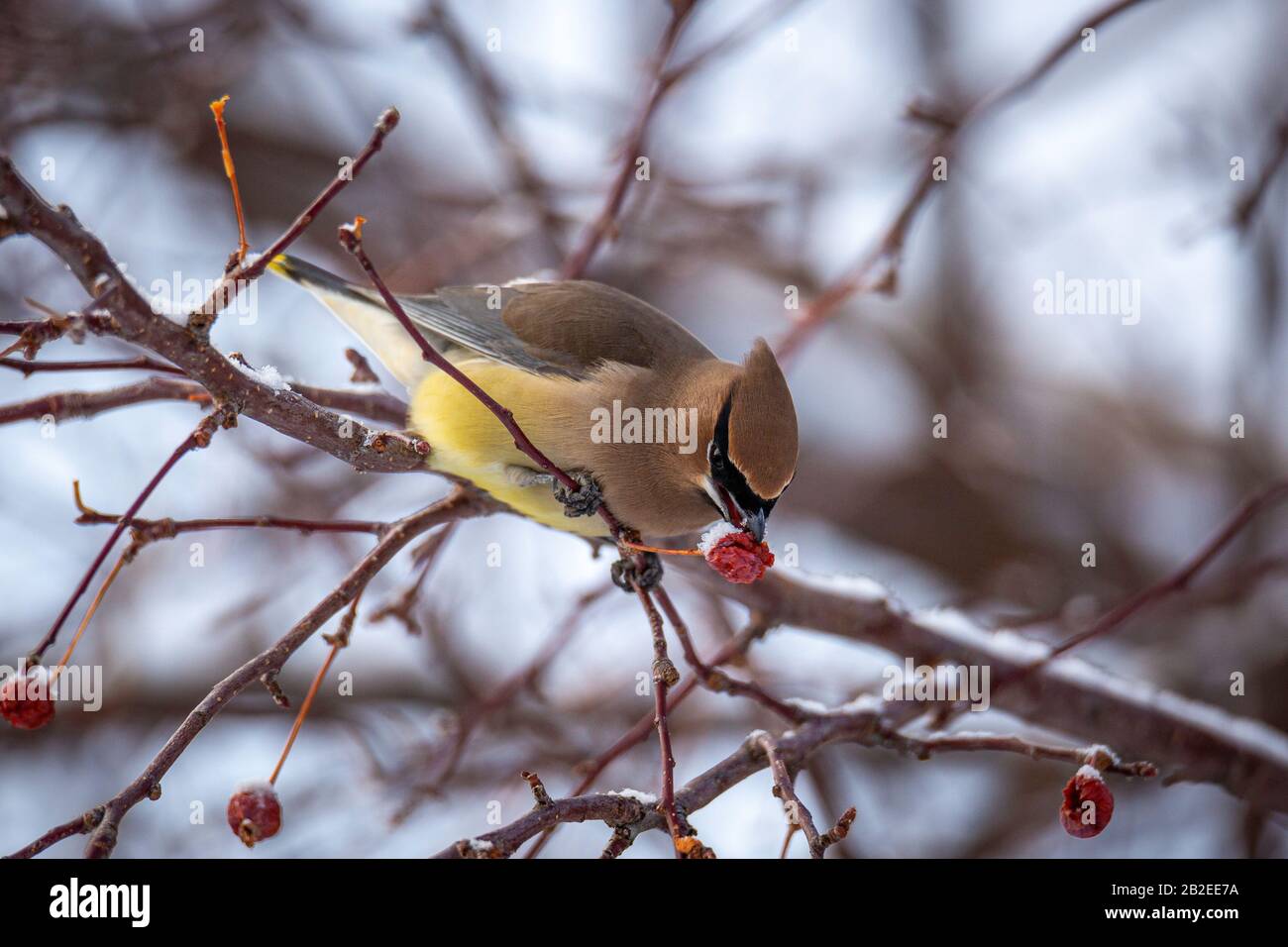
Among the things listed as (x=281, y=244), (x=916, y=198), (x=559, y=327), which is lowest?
(x=281, y=244)

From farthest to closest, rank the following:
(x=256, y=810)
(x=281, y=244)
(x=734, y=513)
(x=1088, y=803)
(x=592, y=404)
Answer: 1. (x=592, y=404)
2. (x=734, y=513)
3. (x=1088, y=803)
4. (x=256, y=810)
5. (x=281, y=244)

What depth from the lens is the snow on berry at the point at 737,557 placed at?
9.62 feet

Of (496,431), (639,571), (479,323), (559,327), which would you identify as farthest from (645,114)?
(639,571)

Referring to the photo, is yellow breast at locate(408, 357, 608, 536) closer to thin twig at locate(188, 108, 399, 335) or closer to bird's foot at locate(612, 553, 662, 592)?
bird's foot at locate(612, 553, 662, 592)

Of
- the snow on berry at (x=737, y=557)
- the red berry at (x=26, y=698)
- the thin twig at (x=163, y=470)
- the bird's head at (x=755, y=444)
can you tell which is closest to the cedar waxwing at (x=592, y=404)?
the bird's head at (x=755, y=444)

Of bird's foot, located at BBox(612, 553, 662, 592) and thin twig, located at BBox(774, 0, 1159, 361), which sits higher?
thin twig, located at BBox(774, 0, 1159, 361)

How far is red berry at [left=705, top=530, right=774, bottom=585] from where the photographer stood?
2.93 m

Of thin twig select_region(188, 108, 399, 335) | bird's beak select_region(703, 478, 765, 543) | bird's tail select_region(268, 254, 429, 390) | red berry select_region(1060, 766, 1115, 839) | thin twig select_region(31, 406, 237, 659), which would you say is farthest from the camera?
bird's tail select_region(268, 254, 429, 390)

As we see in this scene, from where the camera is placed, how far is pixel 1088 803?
2637 mm

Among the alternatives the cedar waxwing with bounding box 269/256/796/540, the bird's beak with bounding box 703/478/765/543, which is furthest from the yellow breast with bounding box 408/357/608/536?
the bird's beak with bounding box 703/478/765/543

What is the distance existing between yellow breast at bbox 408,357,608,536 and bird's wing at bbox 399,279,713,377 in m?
0.12

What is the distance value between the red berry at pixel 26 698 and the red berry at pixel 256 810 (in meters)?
0.45

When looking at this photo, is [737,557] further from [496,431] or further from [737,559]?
[496,431]
